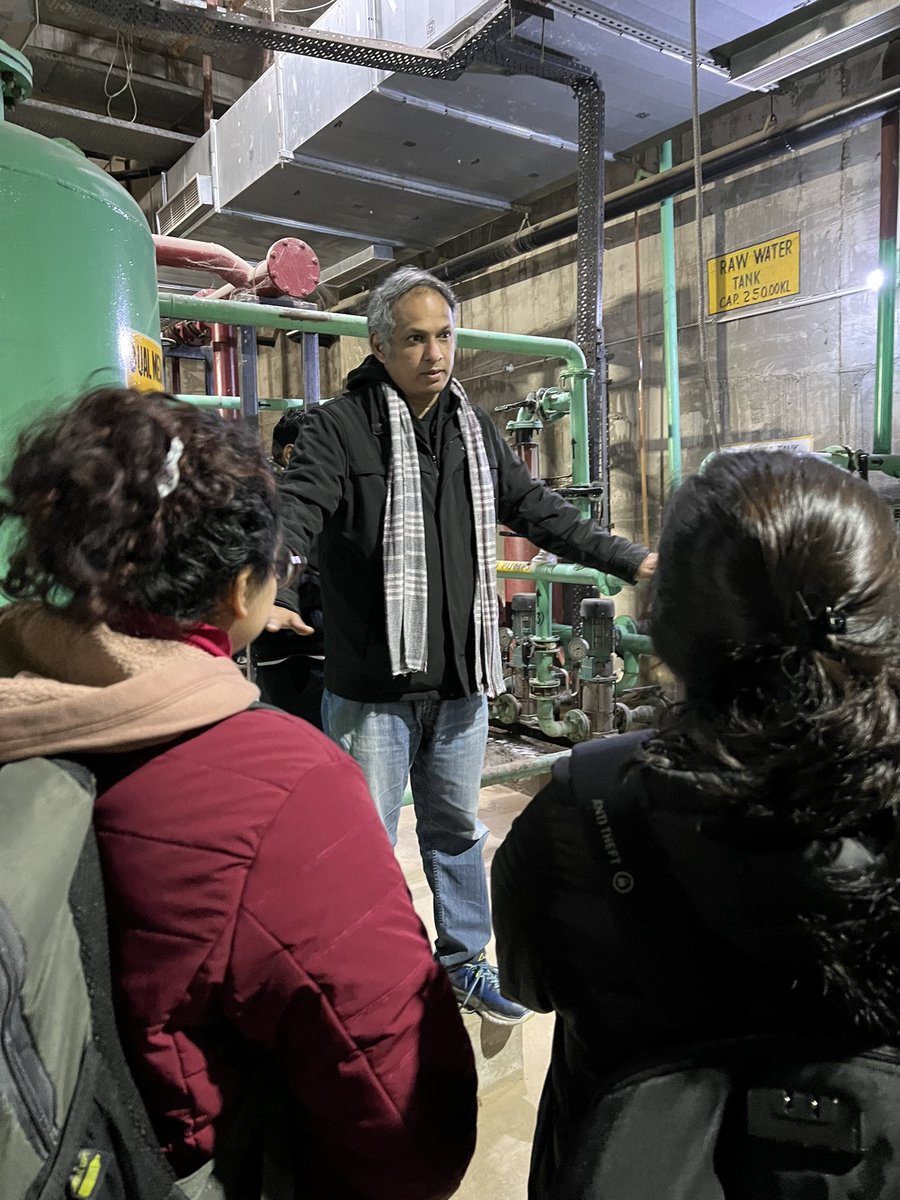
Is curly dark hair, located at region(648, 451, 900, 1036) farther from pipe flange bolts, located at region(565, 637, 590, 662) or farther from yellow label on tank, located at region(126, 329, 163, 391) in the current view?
pipe flange bolts, located at region(565, 637, 590, 662)

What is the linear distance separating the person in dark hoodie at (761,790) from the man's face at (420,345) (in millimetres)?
1006

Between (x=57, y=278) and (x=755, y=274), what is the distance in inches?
140

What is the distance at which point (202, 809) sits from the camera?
0.56 meters

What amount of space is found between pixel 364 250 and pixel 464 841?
4940 mm

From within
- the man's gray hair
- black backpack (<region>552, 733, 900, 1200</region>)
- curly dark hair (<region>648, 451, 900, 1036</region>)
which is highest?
the man's gray hair

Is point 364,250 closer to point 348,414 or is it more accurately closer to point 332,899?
point 348,414

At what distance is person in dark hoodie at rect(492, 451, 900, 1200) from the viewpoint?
1.59 ft

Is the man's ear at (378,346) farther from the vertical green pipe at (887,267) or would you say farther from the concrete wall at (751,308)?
the vertical green pipe at (887,267)

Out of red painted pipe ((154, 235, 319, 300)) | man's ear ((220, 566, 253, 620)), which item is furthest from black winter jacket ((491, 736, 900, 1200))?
red painted pipe ((154, 235, 319, 300))

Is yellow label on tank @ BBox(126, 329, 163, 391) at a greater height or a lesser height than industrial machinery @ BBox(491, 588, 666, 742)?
greater

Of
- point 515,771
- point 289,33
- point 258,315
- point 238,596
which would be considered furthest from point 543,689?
point 238,596

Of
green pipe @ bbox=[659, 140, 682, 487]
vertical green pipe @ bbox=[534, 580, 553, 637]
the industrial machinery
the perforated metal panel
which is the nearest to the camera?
the perforated metal panel

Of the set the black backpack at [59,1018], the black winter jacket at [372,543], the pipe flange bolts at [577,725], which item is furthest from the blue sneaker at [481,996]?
the pipe flange bolts at [577,725]

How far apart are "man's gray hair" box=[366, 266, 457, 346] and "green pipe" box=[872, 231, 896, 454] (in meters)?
2.39
